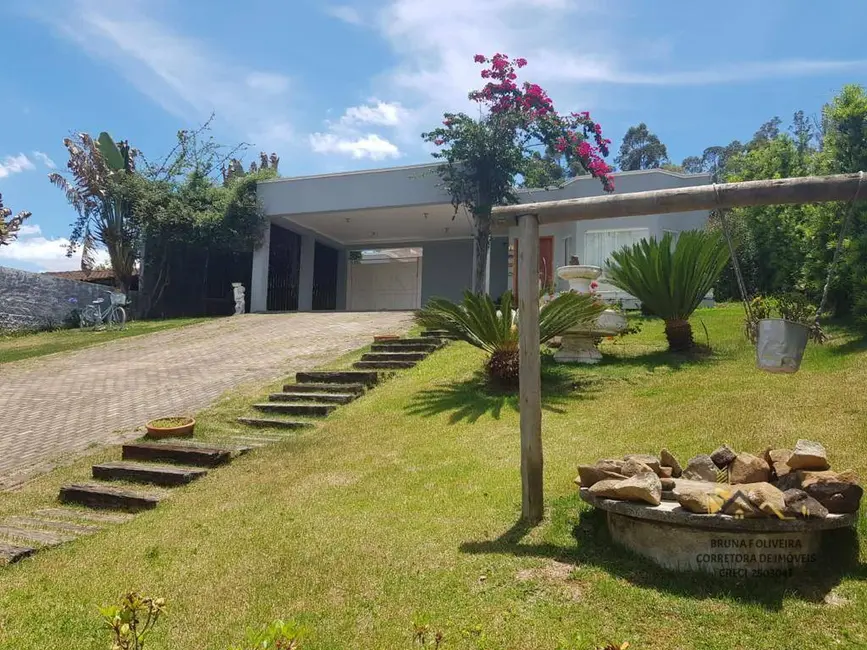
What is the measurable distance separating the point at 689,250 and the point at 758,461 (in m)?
5.89

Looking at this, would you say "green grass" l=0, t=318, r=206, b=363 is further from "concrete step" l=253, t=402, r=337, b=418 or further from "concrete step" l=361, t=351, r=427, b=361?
"concrete step" l=253, t=402, r=337, b=418

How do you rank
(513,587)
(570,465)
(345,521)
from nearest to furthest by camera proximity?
(513,587) → (345,521) → (570,465)

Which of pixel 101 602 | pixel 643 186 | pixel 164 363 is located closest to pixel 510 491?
pixel 101 602

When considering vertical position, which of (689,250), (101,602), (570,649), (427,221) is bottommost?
(101,602)

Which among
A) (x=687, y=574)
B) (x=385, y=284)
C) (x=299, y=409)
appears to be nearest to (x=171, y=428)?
(x=299, y=409)

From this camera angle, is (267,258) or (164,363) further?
(267,258)

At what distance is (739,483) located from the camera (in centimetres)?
390

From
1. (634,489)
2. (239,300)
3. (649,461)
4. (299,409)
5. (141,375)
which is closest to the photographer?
(634,489)

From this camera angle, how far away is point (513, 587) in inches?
132

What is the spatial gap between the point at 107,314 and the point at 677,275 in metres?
15.3

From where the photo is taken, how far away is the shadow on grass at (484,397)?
23.8 ft

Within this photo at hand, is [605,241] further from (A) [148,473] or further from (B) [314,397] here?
(A) [148,473]

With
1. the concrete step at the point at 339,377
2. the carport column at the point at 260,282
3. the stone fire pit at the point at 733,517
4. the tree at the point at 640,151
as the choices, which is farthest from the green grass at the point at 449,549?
the tree at the point at 640,151

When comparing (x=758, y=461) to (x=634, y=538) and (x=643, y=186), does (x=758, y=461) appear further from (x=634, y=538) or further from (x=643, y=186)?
(x=643, y=186)
